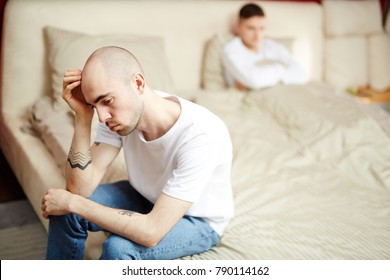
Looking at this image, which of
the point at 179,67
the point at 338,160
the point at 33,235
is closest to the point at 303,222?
the point at 338,160

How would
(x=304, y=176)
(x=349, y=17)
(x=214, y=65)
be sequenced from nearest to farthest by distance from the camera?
(x=304, y=176)
(x=214, y=65)
(x=349, y=17)

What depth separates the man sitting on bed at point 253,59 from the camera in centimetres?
197

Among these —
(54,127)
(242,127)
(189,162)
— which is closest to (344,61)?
(242,127)

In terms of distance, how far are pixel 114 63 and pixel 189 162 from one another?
26 cm

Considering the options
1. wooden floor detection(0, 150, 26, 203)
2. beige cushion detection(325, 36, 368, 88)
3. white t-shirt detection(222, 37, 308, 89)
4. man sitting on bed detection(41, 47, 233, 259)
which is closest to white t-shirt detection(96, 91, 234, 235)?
man sitting on bed detection(41, 47, 233, 259)

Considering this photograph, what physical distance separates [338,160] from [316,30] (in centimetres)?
117

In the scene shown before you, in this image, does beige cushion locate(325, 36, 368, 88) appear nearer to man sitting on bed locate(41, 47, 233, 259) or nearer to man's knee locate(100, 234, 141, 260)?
man sitting on bed locate(41, 47, 233, 259)

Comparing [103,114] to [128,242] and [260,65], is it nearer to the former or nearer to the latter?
[128,242]

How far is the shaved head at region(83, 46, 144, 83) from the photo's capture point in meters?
0.87

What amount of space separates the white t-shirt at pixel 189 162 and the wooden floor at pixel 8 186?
75 centimetres

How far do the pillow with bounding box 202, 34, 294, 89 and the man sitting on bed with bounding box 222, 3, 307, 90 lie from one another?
26 mm

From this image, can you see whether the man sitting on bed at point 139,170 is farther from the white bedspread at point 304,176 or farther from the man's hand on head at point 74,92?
the white bedspread at point 304,176

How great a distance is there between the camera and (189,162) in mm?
923
